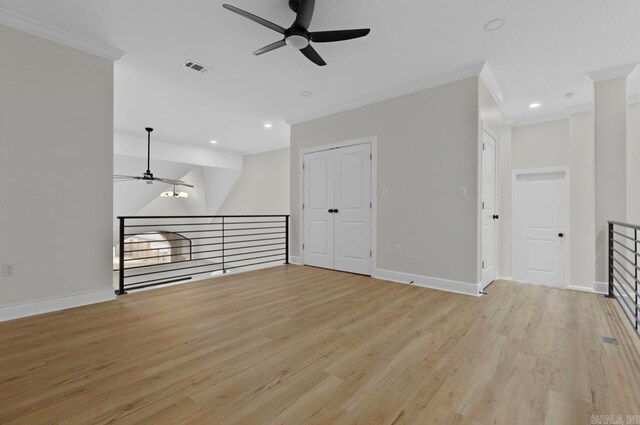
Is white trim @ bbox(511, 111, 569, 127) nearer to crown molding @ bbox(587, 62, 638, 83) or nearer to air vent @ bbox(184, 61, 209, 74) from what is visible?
crown molding @ bbox(587, 62, 638, 83)

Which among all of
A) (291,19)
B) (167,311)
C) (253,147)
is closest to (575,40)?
(291,19)

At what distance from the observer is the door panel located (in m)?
3.56

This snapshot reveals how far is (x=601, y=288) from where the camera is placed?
337cm

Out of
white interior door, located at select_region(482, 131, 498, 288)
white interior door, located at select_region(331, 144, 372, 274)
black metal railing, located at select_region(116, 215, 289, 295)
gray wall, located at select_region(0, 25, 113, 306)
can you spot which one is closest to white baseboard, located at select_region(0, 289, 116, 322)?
gray wall, located at select_region(0, 25, 113, 306)

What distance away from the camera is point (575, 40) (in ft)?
9.07

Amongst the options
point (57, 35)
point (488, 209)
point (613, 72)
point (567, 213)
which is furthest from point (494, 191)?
point (57, 35)

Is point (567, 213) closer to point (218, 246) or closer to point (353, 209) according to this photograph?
point (353, 209)

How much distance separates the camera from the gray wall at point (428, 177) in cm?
334

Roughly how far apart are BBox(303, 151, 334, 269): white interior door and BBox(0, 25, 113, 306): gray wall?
2.85 metres

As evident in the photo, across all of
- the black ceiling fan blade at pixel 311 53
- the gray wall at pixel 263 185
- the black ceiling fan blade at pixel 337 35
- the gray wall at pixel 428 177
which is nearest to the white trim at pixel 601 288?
the gray wall at pixel 428 177

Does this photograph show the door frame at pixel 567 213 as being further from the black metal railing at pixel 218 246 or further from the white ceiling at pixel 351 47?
the black metal railing at pixel 218 246

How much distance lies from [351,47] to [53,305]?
12.6ft

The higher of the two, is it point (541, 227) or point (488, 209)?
point (488, 209)

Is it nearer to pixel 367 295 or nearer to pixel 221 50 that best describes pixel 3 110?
pixel 221 50
